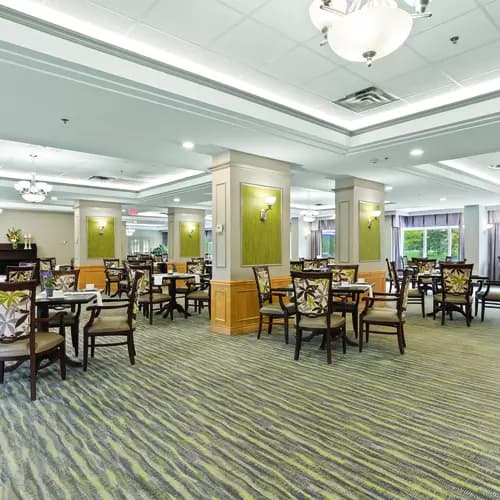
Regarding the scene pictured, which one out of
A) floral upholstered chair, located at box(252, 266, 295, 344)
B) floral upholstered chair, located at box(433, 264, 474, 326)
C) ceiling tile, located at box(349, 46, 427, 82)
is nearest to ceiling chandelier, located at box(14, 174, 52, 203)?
floral upholstered chair, located at box(252, 266, 295, 344)

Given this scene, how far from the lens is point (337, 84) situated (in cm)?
436

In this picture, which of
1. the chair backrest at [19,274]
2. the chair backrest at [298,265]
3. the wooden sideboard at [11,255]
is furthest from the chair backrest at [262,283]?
the wooden sideboard at [11,255]

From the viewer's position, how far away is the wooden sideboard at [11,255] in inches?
523

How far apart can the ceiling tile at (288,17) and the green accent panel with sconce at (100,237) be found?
9.33 m

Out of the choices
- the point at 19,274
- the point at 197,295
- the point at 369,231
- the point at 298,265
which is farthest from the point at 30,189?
the point at 369,231

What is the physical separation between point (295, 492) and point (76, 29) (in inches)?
147

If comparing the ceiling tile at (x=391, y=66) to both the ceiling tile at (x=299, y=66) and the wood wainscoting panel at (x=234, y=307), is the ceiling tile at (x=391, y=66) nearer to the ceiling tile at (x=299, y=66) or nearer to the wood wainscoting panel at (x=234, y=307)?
the ceiling tile at (x=299, y=66)

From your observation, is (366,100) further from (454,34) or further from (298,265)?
(298,265)

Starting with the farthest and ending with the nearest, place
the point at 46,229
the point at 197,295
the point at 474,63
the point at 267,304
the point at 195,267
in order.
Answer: the point at 46,229 < the point at 195,267 < the point at 197,295 < the point at 267,304 < the point at 474,63

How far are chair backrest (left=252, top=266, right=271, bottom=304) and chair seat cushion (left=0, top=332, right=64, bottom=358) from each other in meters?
2.72

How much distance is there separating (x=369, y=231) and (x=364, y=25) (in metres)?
6.76

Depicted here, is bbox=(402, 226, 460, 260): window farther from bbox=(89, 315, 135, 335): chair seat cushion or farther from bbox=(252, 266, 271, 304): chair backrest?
bbox=(89, 315, 135, 335): chair seat cushion

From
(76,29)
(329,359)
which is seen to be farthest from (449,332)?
(76,29)

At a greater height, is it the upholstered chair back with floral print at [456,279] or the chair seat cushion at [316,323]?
the upholstered chair back with floral print at [456,279]
